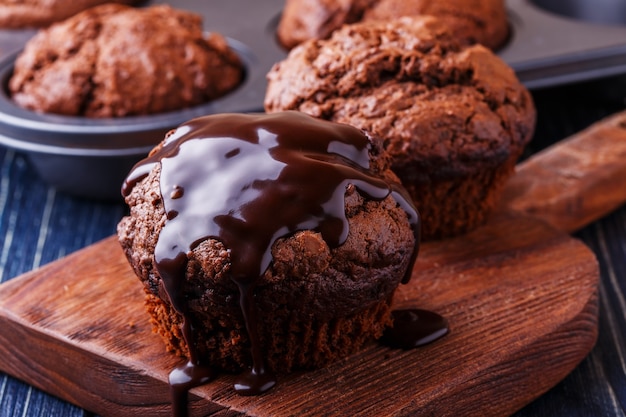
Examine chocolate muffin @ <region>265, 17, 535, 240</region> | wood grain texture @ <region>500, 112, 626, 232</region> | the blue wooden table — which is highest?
chocolate muffin @ <region>265, 17, 535, 240</region>

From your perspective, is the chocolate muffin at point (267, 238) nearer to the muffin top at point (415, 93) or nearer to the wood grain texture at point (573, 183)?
the muffin top at point (415, 93)

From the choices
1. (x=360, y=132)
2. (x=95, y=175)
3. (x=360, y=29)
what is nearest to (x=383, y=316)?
(x=360, y=132)

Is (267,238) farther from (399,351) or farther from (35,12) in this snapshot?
(35,12)

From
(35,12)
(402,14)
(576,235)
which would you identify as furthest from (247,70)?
(576,235)

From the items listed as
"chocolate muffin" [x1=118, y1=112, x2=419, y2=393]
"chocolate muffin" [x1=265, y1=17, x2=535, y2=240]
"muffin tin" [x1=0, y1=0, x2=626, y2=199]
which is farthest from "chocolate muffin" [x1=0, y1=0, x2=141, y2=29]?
"chocolate muffin" [x1=118, y1=112, x2=419, y2=393]

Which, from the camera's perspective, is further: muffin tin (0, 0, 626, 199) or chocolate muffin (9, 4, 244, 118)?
chocolate muffin (9, 4, 244, 118)

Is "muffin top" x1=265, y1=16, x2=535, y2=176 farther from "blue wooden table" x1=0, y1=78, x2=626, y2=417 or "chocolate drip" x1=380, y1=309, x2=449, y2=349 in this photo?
"blue wooden table" x1=0, y1=78, x2=626, y2=417

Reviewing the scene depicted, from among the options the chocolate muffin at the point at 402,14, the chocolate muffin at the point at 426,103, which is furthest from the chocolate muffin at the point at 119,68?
the chocolate muffin at the point at 426,103
